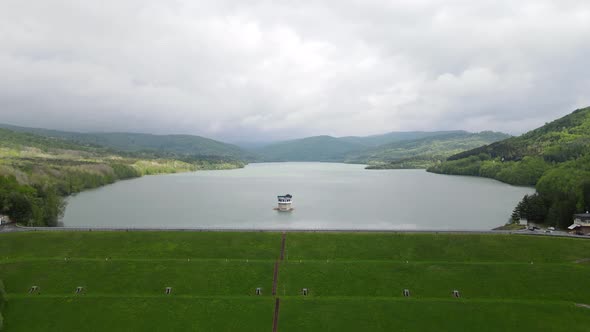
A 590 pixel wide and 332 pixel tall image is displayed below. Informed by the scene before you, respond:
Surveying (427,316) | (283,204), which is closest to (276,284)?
(427,316)

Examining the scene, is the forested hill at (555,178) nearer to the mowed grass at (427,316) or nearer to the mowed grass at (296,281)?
the mowed grass at (296,281)

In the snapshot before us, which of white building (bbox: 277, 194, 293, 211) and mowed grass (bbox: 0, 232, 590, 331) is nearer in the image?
mowed grass (bbox: 0, 232, 590, 331)

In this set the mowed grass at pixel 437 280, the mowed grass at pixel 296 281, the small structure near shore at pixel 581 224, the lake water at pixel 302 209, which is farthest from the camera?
the lake water at pixel 302 209

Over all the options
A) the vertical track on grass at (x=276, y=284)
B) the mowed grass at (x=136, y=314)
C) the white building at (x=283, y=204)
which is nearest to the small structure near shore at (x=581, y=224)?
the vertical track on grass at (x=276, y=284)

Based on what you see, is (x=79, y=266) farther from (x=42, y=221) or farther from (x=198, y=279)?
(x=42, y=221)

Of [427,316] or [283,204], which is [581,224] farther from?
[283,204]

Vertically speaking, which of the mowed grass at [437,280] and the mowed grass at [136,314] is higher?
the mowed grass at [437,280]

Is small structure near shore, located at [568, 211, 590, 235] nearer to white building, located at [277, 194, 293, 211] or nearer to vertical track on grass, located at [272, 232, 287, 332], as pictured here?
vertical track on grass, located at [272, 232, 287, 332]

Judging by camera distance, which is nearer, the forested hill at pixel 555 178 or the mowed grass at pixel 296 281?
the mowed grass at pixel 296 281

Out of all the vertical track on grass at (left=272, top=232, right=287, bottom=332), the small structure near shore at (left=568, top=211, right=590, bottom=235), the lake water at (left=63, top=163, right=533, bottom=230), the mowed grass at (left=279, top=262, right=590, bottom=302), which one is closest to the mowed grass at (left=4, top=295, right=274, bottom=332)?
the vertical track on grass at (left=272, top=232, right=287, bottom=332)
